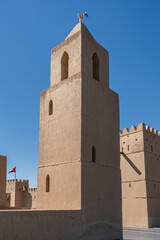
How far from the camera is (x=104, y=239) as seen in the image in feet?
35.1

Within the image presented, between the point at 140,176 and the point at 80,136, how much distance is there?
33.5 ft

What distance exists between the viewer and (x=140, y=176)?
19.2 m

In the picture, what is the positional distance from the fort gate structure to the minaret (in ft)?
24.2

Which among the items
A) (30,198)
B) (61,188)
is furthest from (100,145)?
(30,198)

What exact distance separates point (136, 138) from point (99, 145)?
9.27 m

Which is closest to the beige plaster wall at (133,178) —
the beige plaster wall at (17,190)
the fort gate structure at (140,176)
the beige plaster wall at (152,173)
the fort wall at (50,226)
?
the fort gate structure at (140,176)

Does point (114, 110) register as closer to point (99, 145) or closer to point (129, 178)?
point (99, 145)

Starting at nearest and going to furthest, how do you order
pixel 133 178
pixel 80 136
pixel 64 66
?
1. pixel 80 136
2. pixel 64 66
3. pixel 133 178

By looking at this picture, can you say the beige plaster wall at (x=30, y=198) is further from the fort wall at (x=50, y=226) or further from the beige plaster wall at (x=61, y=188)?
the fort wall at (x=50, y=226)

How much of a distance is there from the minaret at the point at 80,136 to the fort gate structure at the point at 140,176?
7.38m

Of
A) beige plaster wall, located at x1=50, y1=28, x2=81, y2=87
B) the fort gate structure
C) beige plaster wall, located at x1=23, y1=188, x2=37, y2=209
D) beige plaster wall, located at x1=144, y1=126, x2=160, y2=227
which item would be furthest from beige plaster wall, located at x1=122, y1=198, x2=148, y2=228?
beige plaster wall, located at x1=23, y1=188, x2=37, y2=209

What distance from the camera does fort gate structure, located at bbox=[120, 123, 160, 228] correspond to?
18.5 metres

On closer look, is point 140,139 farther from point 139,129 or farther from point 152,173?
point 152,173

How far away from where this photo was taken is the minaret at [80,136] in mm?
10453
